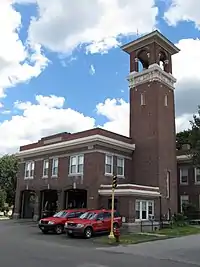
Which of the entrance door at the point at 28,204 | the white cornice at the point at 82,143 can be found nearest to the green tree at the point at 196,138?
the white cornice at the point at 82,143

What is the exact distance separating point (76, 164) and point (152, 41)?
16241 mm

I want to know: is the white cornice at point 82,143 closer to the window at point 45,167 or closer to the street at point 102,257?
the window at point 45,167

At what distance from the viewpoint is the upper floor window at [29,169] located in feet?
135

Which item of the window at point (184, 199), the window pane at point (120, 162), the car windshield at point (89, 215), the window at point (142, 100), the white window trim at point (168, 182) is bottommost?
the car windshield at point (89, 215)

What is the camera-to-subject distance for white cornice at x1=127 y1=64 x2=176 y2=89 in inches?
1495

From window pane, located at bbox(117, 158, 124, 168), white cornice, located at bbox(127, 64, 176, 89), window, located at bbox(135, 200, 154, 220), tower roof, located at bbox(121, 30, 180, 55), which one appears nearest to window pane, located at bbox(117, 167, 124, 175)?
window pane, located at bbox(117, 158, 124, 168)

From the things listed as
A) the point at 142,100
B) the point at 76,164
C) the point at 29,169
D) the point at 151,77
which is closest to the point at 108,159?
the point at 76,164

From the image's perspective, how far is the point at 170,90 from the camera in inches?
1570

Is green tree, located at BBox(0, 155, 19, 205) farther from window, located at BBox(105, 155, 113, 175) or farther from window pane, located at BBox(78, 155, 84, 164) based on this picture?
window, located at BBox(105, 155, 113, 175)

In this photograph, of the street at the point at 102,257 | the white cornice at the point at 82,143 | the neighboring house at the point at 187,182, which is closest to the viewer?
the street at the point at 102,257

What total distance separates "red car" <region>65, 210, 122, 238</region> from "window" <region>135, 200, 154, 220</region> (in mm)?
4924

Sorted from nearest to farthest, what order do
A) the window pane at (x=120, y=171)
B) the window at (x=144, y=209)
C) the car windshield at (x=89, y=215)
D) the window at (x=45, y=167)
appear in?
the car windshield at (x=89, y=215)
the window at (x=144, y=209)
the window pane at (x=120, y=171)
the window at (x=45, y=167)

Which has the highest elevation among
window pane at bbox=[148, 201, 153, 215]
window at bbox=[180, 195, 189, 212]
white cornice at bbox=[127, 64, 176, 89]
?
white cornice at bbox=[127, 64, 176, 89]

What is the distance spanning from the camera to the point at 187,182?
43312 millimetres
